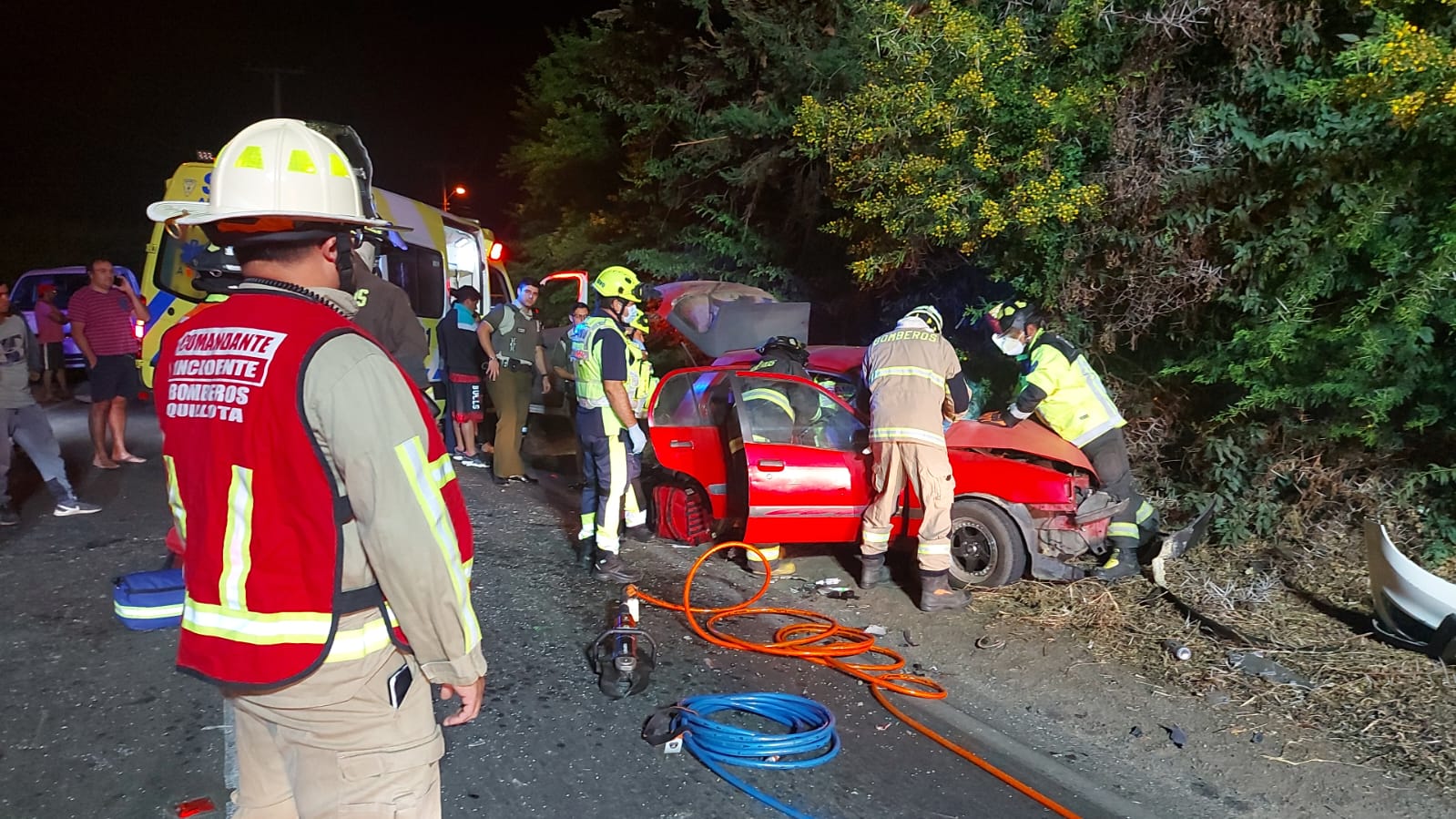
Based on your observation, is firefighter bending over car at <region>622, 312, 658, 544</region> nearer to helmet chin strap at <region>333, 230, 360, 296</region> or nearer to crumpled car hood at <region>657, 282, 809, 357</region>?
crumpled car hood at <region>657, 282, 809, 357</region>

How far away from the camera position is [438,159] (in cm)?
3972

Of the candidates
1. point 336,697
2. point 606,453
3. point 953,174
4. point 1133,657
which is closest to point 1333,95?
point 953,174

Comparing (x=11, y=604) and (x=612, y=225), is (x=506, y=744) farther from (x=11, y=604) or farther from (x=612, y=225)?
(x=612, y=225)

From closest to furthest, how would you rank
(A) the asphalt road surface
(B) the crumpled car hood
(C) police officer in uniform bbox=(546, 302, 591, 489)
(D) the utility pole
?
(A) the asphalt road surface
(C) police officer in uniform bbox=(546, 302, 591, 489)
(B) the crumpled car hood
(D) the utility pole

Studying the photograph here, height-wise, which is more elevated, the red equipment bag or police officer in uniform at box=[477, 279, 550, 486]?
police officer in uniform at box=[477, 279, 550, 486]

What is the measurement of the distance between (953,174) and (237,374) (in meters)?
6.65

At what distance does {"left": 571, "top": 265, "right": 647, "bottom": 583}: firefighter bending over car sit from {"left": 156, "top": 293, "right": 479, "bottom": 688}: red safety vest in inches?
153

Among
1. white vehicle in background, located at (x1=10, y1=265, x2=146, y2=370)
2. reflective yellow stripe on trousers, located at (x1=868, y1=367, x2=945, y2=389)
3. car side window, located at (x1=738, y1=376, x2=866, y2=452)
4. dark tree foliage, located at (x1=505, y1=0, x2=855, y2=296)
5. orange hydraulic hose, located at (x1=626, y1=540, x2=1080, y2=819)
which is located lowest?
orange hydraulic hose, located at (x1=626, y1=540, x2=1080, y2=819)

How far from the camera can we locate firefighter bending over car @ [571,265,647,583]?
565cm

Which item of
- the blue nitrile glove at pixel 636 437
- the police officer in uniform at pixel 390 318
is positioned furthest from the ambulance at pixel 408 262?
the blue nitrile glove at pixel 636 437

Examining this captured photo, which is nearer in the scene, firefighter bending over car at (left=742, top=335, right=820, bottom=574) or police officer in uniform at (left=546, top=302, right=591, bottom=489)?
firefighter bending over car at (left=742, top=335, right=820, bottom=574)

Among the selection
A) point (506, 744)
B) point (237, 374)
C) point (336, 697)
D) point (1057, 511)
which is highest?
point (237, 374)

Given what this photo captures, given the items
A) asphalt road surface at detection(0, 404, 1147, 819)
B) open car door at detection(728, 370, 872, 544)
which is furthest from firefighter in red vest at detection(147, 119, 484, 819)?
open car door at detection(728, 370, 872, 544)

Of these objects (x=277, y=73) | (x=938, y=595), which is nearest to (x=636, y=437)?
(x=938, y=595)
